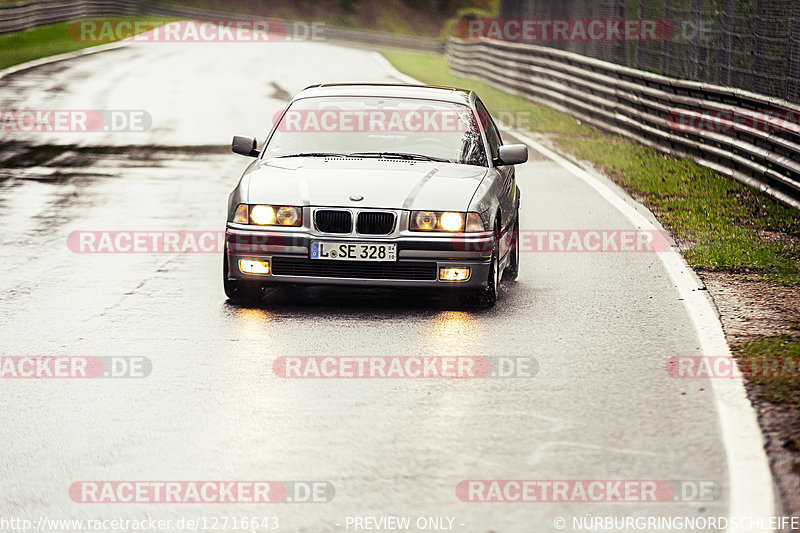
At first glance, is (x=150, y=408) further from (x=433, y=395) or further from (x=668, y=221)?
(x=668, y=221)

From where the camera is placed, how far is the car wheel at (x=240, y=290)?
8.42 metres

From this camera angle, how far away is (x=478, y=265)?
819 cm

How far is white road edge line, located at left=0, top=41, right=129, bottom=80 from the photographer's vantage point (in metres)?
30.3

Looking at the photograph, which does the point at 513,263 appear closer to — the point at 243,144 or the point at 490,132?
the point at 490,132

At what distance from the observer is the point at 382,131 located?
941 cm

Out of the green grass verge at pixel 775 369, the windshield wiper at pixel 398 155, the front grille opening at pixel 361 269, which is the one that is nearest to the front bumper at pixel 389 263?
the front grille opening at pixel 361 269

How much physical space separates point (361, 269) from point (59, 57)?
95.8ft

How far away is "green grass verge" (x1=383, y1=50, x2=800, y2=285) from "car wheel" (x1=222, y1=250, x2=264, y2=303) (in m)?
3.57

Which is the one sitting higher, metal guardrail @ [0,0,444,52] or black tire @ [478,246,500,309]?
black tire @ [478,246,500,309]

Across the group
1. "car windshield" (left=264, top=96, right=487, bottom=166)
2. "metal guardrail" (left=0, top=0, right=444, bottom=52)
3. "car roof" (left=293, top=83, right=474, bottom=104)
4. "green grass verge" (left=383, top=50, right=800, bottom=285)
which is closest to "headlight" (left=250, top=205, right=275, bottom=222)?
"car windshield" (left=264, top=96, right=487, bottom=166)

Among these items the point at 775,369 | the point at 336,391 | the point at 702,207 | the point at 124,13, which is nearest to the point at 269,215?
the point at 336,391

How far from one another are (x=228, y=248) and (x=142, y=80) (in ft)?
70.1

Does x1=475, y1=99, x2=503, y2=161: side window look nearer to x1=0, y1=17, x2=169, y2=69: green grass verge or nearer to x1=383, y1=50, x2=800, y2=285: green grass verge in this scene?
x1=383, y1=50, x2=800, y2=285: green grass verge

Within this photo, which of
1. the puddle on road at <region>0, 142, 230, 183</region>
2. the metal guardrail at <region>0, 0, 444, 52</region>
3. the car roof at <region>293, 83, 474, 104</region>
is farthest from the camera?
the metal guardrail at <region>0, 0, 444, 52</region>
